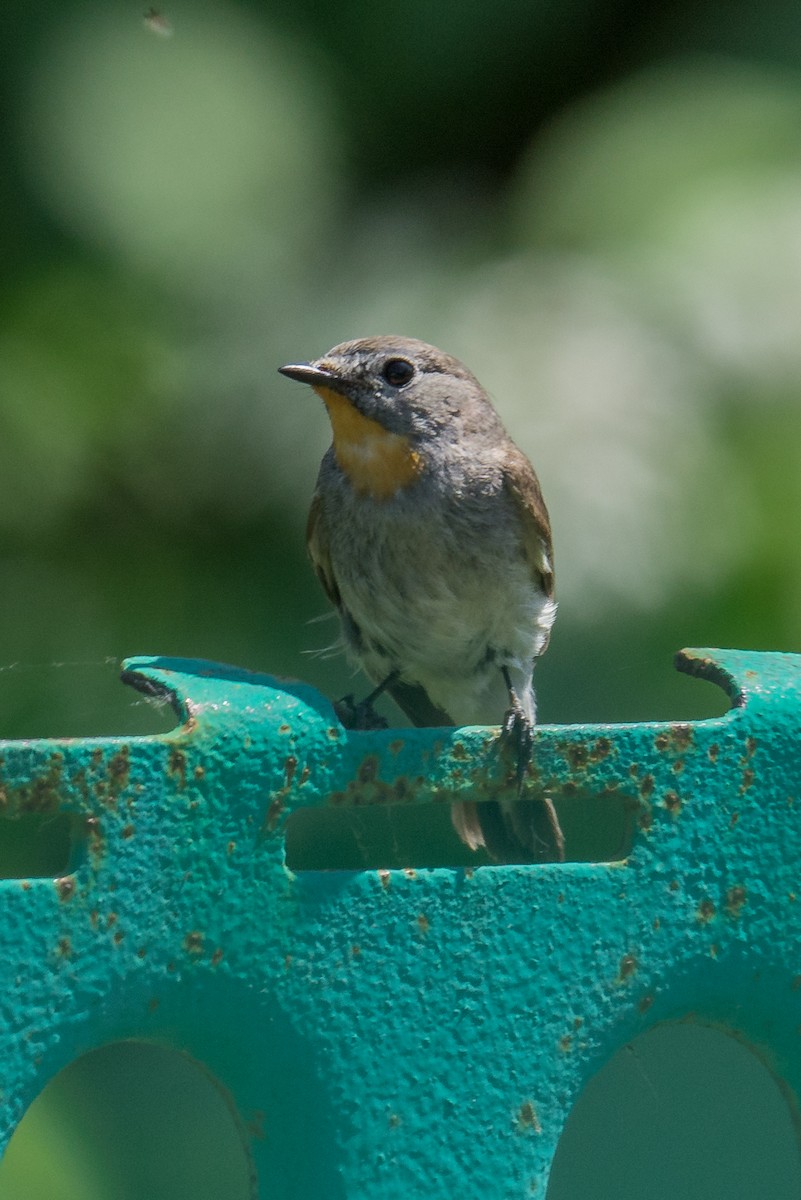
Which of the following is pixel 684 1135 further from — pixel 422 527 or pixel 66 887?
pixel 66 887

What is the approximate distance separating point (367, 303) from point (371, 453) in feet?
6.85

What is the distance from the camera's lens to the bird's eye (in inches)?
110

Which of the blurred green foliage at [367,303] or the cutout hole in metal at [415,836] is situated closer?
the cutout hole in metal at [415,836]

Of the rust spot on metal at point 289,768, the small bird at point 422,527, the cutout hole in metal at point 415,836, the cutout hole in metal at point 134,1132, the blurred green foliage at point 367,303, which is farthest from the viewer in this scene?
the blurred green foliage at point 367,303

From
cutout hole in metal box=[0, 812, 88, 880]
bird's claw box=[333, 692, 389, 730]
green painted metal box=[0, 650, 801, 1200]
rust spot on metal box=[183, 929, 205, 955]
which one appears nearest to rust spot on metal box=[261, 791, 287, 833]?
green painted metal box=[0, 650, 801, 1200]

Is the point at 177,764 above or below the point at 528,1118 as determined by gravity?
above

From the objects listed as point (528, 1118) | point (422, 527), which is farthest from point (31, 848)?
point (528, 1118)

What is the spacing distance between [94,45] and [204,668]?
13.0ft

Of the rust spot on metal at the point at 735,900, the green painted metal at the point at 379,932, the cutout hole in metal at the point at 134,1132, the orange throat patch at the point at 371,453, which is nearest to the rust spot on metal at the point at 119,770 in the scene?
the green painted metal at the point at 379,932

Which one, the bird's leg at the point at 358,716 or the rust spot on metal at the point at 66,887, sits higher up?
the rust spot on metal at the point at 66,887

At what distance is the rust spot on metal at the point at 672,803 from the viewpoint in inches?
56.5

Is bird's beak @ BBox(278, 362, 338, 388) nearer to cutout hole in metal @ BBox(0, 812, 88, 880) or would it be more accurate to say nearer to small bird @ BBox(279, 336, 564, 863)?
small bird @ BBox(279, 336, 564, 863)

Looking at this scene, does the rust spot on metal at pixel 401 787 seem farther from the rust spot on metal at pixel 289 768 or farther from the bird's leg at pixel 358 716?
the bird's leg at pixel 358 716

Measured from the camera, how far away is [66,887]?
1.24 m
